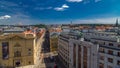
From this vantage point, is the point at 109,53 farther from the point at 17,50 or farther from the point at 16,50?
the point at 16,50

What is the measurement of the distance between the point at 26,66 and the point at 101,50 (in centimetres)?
3983

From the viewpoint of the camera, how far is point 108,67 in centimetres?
5481

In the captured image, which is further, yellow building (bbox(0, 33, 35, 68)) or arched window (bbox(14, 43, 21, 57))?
arched window (bbox(14, 43, 21, 57))

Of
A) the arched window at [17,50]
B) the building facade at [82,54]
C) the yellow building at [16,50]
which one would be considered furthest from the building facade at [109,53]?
the arched window at [17,50]

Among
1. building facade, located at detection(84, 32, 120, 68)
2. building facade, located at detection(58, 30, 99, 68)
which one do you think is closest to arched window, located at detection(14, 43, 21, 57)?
building facade, located at detection(58, 30, 99, 68)

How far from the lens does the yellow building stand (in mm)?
82188

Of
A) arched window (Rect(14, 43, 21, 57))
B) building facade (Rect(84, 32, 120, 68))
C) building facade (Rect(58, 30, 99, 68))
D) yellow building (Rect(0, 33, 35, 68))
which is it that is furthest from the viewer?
arched window (Rect(14, 43, 21, 57))

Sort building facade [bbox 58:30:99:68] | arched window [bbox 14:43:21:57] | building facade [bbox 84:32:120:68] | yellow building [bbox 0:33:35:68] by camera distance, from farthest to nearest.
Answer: arched window [bbox 14:43:21:57] < yellow building [bbox 0:33:35:68] < building facade [bbox 58:30:99:68] < building facade [bbox 84:32:120:68]

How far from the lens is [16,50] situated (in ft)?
274

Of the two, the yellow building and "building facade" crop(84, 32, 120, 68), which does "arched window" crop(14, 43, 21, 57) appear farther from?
"building facade" crop(84, 32, 120, 68)

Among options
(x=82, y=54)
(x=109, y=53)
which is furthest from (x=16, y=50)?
(x=109, y=53)

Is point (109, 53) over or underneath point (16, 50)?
over

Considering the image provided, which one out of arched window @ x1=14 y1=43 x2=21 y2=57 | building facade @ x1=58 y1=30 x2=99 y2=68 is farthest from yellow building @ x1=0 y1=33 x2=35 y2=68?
building facade @ x1=58 y1=30 x2=99 y2=68

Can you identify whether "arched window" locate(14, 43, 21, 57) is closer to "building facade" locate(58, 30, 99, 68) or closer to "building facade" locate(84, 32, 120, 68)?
"building facade" locate(58, 30, 99, 68)
